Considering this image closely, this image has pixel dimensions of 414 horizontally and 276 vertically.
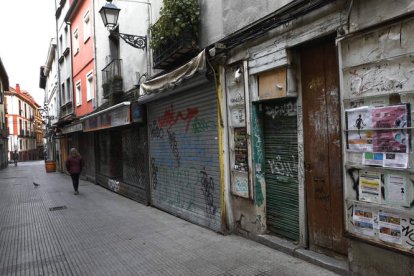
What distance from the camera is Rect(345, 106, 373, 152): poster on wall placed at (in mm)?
3646

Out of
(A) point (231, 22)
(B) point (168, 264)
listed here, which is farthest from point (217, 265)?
(A) point (231, 22)

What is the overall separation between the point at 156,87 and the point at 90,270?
164 inches

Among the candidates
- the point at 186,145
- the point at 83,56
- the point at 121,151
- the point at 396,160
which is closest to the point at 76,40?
the point at 83,56

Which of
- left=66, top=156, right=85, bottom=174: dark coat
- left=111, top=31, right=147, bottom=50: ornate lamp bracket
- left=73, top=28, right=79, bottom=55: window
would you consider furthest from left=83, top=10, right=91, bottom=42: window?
left=111, top=31, right=147, bottom=50: ornate lamp bracket

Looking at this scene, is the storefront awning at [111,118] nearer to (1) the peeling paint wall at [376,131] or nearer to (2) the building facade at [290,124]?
(2) the building facade at [290,124]

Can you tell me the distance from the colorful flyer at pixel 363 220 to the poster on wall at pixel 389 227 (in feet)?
0.33

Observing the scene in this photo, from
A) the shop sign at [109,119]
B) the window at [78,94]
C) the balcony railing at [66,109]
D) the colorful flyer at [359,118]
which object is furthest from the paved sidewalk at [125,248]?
the balcony railing at [66,109]

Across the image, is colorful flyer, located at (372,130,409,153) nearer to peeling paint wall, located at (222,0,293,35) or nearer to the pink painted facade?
peeling paint wall, located at (222,0,293,35)

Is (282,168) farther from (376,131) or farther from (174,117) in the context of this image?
(174,117)

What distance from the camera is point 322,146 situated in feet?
14.9

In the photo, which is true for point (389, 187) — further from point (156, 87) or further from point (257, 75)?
point (156, 87)

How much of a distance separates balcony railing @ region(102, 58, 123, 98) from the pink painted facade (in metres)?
→ 2.74

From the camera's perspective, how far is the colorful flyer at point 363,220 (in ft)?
12.1

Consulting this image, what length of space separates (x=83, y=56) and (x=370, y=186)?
1620 cm
